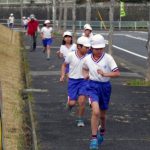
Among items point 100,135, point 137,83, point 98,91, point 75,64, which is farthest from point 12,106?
point 137,83

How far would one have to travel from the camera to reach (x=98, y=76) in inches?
377

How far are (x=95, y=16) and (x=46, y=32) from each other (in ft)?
170

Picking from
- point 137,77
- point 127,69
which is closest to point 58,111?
point 137,77

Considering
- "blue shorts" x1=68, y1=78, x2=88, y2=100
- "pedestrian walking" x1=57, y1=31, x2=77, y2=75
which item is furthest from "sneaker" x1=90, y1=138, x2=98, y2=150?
"pedestrian walking" x1=57, y1=31, x2=77, y2=75

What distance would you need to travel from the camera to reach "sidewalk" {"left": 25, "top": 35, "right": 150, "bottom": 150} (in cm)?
1003

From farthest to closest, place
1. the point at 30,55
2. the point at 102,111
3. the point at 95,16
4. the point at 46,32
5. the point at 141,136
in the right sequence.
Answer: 1. the point at 95,16
2. the point at 30,55
3. the point at 46,32
4. the point at 141,136
5. the point at 102,111

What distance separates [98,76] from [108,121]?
2.77 metres

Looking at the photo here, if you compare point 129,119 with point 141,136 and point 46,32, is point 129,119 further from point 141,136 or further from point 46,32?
point 46,32

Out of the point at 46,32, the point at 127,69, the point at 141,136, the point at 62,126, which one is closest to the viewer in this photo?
the point at 141,136

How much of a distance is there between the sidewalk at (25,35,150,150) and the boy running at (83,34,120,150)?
24.7 inches

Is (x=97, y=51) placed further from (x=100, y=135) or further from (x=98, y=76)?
(x=100, y=135)

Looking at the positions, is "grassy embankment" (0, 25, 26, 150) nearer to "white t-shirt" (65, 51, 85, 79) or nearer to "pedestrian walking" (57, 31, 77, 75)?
"white t-shirt" (65, 51, 85, 79)

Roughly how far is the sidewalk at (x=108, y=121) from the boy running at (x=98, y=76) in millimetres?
628

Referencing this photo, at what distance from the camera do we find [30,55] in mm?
31141
